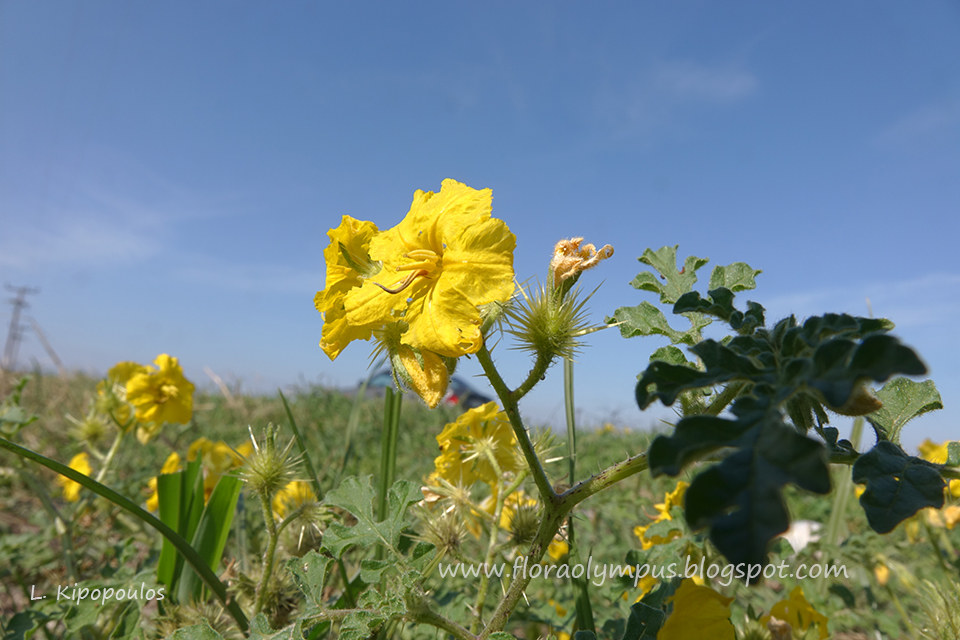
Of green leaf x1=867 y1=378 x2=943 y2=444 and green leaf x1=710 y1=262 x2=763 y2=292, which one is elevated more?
green leaf x1=710 y1=262 x2=763 y2=292

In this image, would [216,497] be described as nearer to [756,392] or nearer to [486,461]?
[486,461]

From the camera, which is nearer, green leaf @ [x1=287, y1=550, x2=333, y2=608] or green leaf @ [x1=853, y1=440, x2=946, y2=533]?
green leaf @ [x1=853, y1=440, x2=946, y2=533]

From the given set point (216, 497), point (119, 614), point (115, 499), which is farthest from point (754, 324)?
point (119, 614)

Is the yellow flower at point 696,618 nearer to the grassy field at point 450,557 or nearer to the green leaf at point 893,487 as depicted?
the grassy field at point 450,557

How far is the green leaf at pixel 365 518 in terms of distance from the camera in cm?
112

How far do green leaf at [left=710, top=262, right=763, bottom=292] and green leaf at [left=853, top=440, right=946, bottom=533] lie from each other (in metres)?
0.46

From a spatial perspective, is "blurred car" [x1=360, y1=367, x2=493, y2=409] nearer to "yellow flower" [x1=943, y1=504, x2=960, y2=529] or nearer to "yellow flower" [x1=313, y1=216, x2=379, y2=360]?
"yellow flower" [x1=313, y1=216, x2=379, y2=360]

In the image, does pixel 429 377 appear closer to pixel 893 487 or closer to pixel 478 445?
pixel 478 445

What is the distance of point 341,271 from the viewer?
1.26m

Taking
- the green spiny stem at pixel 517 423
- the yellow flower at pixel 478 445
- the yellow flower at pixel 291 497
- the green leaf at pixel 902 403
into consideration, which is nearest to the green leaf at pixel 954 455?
the green leaf at pixel 902 403

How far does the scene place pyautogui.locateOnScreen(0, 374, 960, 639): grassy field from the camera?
1.43 meters

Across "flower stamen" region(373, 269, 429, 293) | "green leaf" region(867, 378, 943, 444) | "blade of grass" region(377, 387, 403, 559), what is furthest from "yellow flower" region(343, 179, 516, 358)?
"green leaf" region(867, 378, 943, 444)

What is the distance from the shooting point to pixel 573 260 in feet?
3.95

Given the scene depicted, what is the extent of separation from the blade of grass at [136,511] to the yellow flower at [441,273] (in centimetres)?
57
